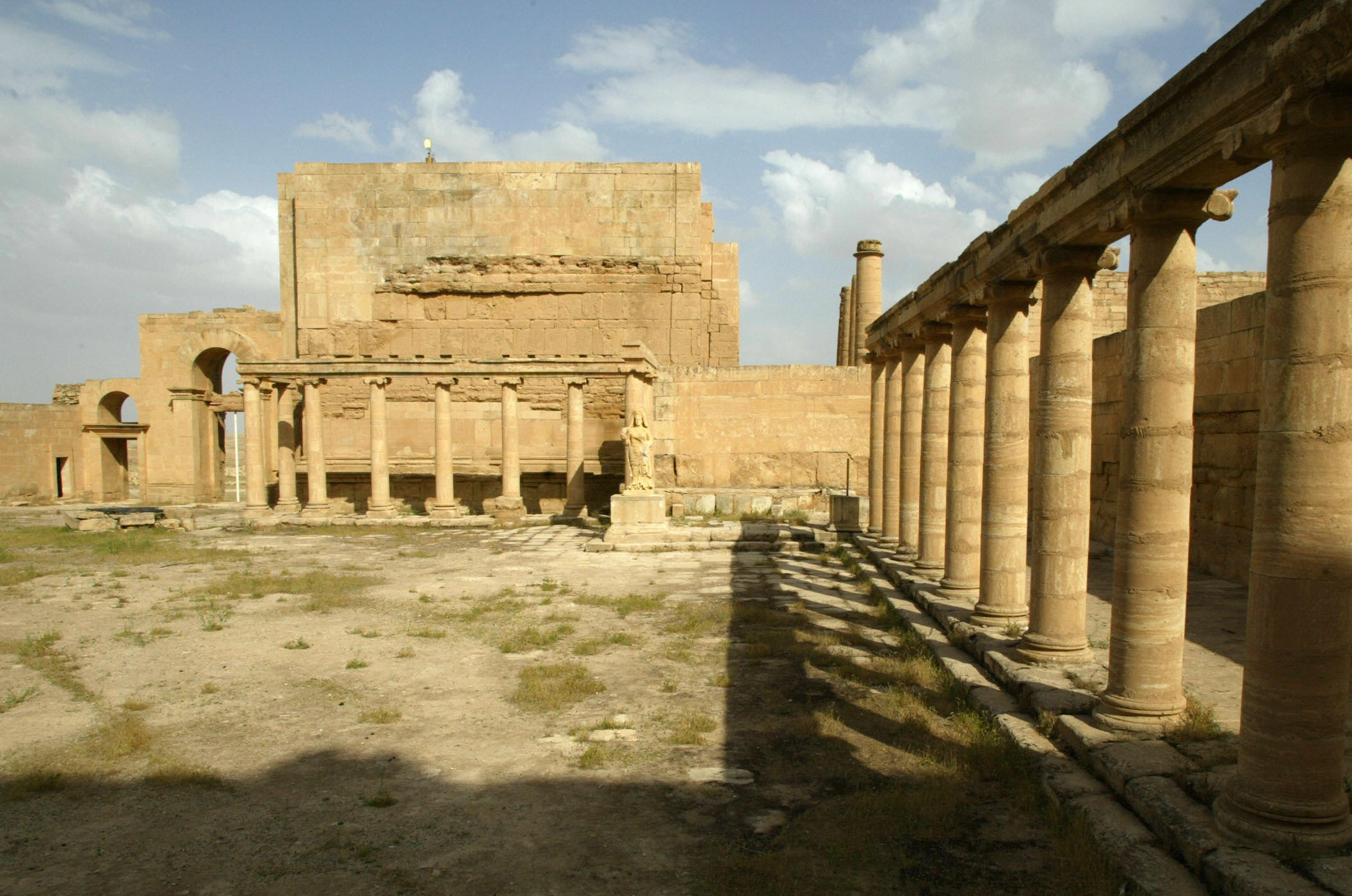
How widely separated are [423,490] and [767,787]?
21656mm

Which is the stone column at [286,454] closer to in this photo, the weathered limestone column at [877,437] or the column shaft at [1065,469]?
the weathered limestone column at [877,437]

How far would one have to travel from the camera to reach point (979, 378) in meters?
9.57

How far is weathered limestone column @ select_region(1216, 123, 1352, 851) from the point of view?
12.5 feet

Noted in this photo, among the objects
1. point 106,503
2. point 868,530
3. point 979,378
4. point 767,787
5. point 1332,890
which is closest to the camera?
point 1332,890

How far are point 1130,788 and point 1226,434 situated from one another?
795 centimetres

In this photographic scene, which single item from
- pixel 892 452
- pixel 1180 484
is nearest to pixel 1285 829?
pixel 1180 484

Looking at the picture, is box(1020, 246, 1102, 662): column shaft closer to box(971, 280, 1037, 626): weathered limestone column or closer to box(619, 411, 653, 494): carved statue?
box(971, 280, 1037, 626): weathered limestone column

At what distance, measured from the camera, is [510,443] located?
2183cm

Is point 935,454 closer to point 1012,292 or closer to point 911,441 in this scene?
point 911,441

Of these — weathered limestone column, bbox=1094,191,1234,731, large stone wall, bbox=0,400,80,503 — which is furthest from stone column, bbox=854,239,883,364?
large stone wall, bbox=0,400,80,503

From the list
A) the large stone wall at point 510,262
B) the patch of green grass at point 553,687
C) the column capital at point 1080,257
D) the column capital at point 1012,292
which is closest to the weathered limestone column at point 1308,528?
the column capital at point 1080,257

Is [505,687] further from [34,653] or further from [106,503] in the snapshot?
[106,503]

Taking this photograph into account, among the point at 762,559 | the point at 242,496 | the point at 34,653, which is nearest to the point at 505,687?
the point at 34,653

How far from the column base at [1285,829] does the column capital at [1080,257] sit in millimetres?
4165
